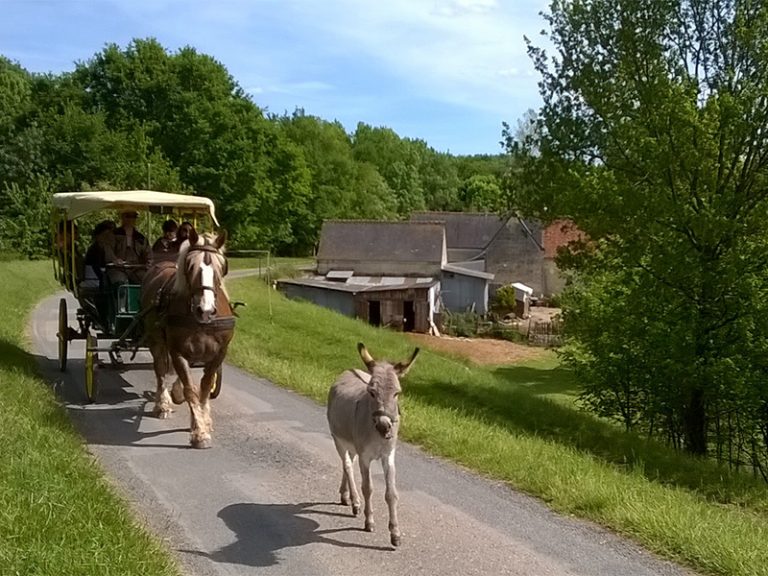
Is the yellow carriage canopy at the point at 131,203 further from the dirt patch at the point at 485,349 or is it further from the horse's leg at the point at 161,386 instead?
the dirt patch at the point at 485,349

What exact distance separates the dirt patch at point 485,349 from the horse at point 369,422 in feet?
90.2

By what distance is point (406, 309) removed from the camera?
47.0m

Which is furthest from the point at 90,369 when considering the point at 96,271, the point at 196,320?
the point at 196,320

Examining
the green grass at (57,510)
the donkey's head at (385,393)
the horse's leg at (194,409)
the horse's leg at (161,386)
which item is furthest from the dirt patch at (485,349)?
the donkey's head at (385,393)

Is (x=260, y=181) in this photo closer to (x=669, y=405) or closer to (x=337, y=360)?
(x=337, y=360)

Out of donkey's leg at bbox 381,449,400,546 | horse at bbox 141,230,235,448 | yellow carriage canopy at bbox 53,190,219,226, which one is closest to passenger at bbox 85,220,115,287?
yellow carriage canopy at bbox 53,190,219,226

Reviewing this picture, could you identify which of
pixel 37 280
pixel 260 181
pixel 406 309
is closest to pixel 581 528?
pixel 37 280

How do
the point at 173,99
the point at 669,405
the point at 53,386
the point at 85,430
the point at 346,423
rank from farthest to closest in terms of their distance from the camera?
the point at 173,99 → the point at 669,405 → the point at 53,386 → the point at 85,430 → the point at 346,423

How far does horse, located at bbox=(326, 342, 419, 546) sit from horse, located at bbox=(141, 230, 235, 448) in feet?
9.31

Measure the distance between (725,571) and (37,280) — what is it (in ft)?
104

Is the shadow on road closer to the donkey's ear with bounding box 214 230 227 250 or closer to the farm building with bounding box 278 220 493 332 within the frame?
the donkey's ear with bounding box 214 230 227 250

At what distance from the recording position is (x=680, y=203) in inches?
667

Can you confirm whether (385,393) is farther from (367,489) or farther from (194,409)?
(194,409)

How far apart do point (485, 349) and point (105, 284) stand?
2932 centimetres
